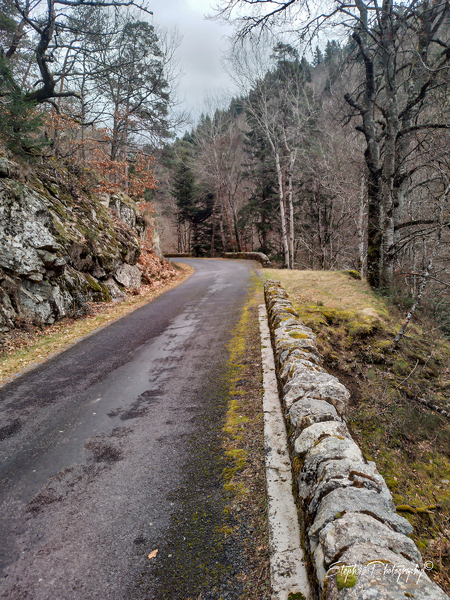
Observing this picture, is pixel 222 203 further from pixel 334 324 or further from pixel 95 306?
pixel 334 324

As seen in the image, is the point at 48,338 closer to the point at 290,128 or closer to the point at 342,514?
the point at 342,514

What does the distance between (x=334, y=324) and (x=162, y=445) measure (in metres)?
5.43

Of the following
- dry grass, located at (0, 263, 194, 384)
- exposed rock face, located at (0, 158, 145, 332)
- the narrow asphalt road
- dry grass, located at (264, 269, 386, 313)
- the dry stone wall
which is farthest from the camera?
dry grass, located at (264, 269, 386, 313)

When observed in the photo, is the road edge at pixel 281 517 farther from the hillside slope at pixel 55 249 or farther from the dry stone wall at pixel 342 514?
the hillside slope at pixel 55 249

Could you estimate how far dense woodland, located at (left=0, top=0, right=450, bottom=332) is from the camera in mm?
8359

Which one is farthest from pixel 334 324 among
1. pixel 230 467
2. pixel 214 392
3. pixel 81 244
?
pixel 81 244

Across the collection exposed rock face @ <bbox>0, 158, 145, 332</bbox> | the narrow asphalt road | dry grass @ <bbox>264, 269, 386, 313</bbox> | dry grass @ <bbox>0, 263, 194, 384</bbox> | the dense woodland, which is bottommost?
the narrow asphalt road

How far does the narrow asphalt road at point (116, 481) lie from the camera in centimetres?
213

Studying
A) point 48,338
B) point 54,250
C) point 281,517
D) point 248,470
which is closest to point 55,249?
point 54,250

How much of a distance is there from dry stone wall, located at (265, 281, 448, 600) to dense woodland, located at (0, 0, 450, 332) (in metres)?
4.49

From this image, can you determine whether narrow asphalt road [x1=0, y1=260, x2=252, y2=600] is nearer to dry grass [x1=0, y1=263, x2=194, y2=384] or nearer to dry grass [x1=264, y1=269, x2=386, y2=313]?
dry grass [x1=0, y1=263, x2=194, y2=384]

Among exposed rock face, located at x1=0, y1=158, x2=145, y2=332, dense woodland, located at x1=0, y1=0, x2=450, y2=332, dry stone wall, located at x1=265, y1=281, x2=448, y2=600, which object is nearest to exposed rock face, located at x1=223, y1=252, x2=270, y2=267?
dense woodland, located at x1=0, y1=0, x2=450, y2=332

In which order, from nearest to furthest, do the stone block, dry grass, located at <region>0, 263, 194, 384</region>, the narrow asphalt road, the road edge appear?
Result: the road edge
the narrow asphalt road
the stone block
dry grass, located at <region>0, 263, 194, 384</region>

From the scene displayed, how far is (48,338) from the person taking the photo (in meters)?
7.40
